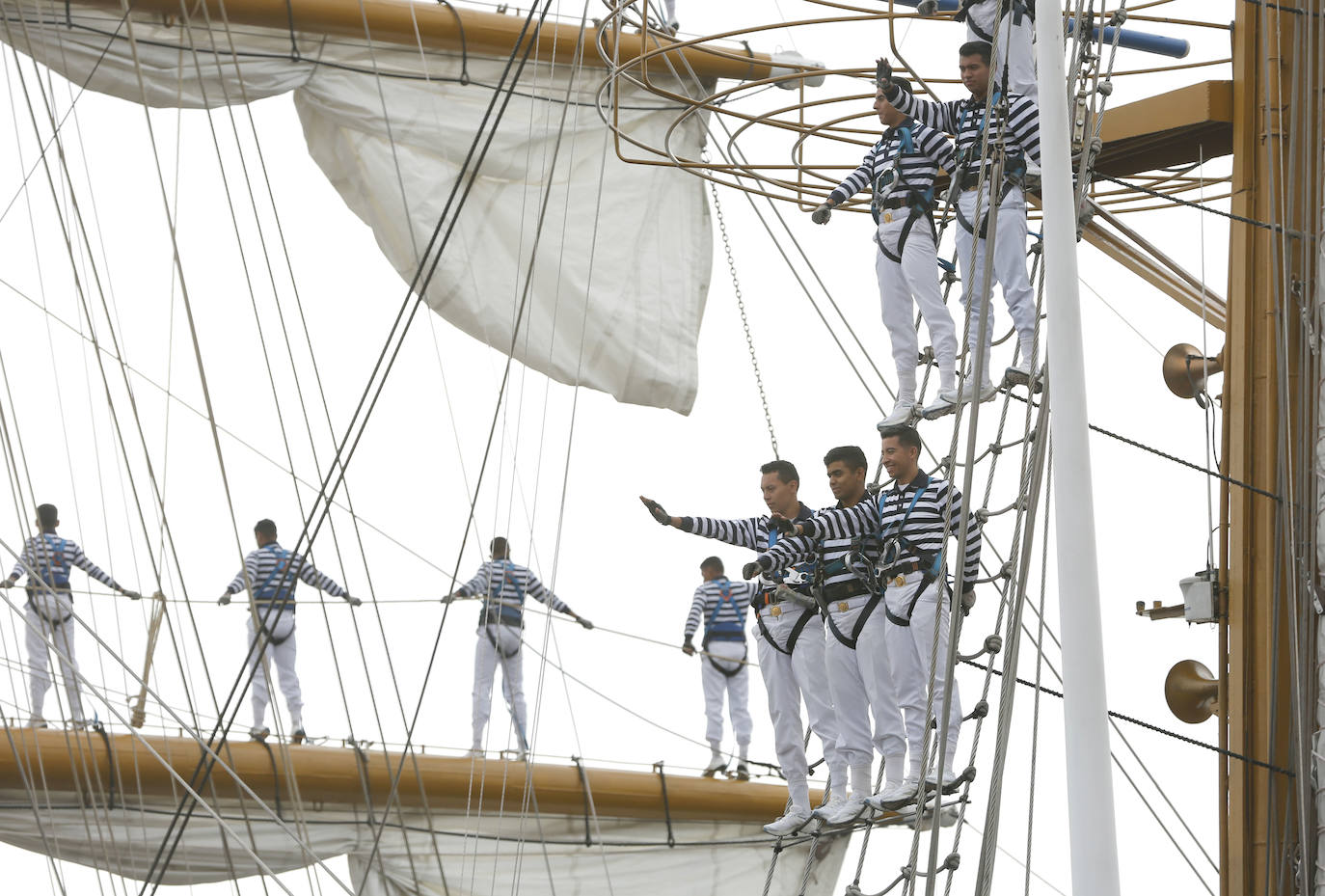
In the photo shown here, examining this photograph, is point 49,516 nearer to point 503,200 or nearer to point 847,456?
point 503,200

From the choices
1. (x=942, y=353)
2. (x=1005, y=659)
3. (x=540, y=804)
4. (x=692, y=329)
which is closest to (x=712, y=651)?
(x=540, y=804)

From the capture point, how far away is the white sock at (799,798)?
5.61 metres

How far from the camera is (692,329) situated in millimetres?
13117

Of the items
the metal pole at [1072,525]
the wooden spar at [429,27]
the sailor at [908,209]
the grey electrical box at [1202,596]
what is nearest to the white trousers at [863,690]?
the sailor at [908,209]

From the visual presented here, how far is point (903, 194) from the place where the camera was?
5941 millimetres

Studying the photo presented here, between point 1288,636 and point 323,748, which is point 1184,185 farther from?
point 323,748

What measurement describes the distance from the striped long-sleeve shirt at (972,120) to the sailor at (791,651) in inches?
44.0

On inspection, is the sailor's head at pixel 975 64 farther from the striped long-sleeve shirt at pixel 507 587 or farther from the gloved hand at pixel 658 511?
the striped long-sleeve shirt at pixel 507 587

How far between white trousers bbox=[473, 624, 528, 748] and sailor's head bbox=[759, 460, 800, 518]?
5.17 metres

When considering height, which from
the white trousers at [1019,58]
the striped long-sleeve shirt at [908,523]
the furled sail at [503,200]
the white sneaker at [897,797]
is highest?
the furled sail at [503,200]

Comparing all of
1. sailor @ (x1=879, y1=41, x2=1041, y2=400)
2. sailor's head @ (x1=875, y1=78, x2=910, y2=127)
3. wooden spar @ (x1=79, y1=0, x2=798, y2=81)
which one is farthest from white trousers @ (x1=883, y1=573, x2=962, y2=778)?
wooden spar @ (x1=79, y1=0, x2=798, y2=81)

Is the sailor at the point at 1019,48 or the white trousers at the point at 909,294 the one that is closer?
the sailor at the point at 1019,48

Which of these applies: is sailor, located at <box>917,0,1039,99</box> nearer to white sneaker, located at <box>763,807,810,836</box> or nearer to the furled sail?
white sneaker, located at <box>763,807,810,836</box>

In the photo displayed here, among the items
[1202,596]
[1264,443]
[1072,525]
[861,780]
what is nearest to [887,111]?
[1264,443]
